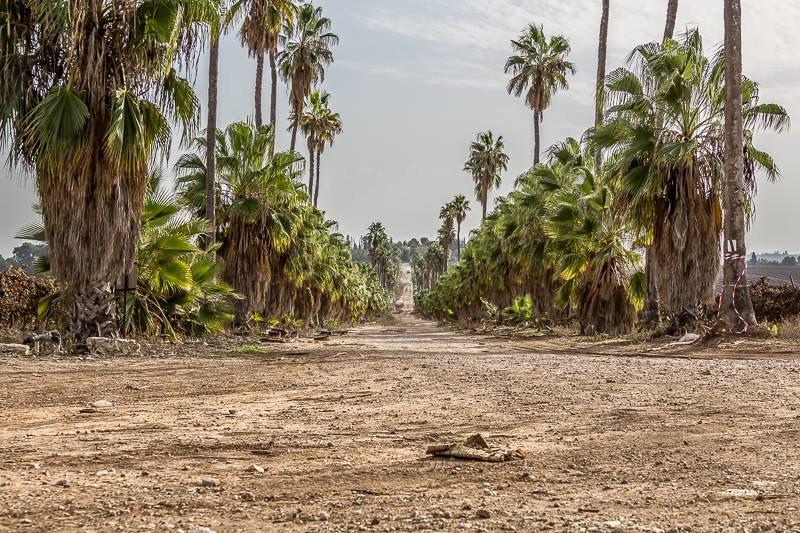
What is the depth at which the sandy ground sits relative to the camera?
3797mm

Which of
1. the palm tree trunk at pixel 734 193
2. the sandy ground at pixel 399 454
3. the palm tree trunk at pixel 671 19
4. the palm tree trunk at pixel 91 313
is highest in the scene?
the palm tree trunk at pixel 671 19

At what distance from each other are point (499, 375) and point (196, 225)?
986cm

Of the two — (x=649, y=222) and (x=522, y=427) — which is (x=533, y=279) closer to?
(x=649, y=222)

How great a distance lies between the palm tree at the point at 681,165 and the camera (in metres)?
19.4

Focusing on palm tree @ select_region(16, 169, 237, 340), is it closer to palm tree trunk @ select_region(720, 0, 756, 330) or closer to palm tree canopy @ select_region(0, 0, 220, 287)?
palm tree canopy @ select_region(0, 0, 220, 287)

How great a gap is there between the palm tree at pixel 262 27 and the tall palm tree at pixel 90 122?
51.0 feet

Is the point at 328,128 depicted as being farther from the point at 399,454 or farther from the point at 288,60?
the point at 399,454

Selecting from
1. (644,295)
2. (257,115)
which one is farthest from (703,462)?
(257,115)

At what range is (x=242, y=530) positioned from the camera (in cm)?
356

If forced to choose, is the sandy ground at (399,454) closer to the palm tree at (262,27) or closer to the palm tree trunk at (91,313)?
the palm tree trunk at (91,313)

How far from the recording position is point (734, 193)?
17625mm

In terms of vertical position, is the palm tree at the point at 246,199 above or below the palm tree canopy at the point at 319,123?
below

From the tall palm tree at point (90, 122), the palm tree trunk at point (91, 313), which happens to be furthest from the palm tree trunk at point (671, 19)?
the palm tree trunk at point (91, 313)

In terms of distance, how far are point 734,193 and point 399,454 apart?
14.7m
